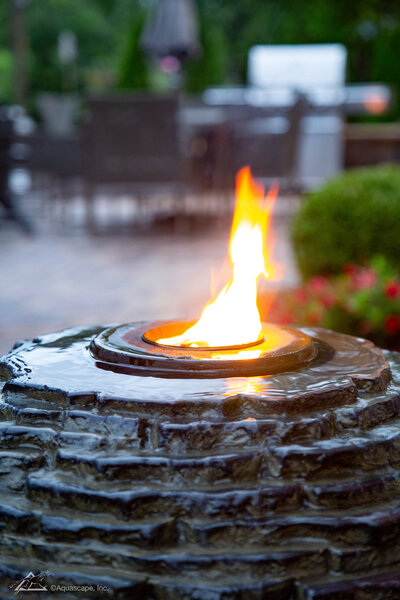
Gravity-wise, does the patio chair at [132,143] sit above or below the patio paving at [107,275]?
above

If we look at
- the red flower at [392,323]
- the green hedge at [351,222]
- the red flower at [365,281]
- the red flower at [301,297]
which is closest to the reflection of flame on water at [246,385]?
the red flower at [392,323]

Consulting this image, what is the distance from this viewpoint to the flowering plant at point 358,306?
3.26 metres

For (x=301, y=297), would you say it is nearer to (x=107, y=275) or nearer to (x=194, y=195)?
(x=107, y=275)

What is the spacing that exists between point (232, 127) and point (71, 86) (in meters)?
26.2

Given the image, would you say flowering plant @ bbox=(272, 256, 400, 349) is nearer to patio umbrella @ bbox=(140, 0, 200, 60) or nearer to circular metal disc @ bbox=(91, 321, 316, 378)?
circular metal disc @ bbox=(91, 321, 316, 378)

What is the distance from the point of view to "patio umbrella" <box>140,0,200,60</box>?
12273 millimetres

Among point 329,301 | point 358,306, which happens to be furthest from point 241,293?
point 329,301

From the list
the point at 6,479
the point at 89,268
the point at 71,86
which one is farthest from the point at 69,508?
the point at 71,86

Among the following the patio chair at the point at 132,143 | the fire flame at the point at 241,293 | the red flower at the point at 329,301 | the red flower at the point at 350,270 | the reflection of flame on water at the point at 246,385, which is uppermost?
the patio chair at the point at 132,143

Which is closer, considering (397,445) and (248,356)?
(397,445)

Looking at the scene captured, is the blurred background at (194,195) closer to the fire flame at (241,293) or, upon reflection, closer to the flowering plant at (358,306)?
the flowering plant at (358,306)

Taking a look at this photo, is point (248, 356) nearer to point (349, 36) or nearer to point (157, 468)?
point (157, 468)

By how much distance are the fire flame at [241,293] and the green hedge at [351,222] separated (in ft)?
7.48

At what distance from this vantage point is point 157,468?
1.24 meters
